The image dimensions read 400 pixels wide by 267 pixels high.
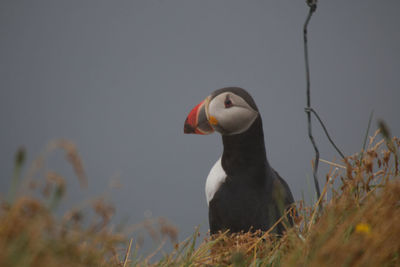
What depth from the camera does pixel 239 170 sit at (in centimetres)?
149

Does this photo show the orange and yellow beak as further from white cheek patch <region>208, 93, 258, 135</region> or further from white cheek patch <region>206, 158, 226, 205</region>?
white cheek patch <region>206, 158, 226, 205</region>

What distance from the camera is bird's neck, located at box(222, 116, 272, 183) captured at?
1.48 meters

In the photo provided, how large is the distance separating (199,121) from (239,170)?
0.33 meters

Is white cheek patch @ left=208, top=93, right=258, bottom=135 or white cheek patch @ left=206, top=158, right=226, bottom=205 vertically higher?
white cheek patch @ left=208, top=93, right=258, bottom=135

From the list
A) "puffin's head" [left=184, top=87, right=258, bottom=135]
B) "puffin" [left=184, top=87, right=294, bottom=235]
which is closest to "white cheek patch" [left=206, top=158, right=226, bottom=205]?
"puffin" [left=184, top=87, right=294, bottom=235]

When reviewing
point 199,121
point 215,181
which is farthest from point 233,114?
point 215,181

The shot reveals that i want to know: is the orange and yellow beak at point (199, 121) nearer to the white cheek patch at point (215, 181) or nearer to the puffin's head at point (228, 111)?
the puffin's head at point (228, 111)

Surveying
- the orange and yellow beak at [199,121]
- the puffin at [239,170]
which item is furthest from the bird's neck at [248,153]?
the orange and yellow beak at [199,121]

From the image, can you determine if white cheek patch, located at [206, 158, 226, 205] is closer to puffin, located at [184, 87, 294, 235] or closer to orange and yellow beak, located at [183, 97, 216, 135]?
puffin, located at [184, 87, 294, 235]

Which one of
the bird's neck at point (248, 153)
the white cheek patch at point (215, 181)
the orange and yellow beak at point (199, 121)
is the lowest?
the white cheek patch at point (215, 181)

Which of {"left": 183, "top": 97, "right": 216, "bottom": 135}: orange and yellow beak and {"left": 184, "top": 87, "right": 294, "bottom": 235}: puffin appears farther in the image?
{"left": 183, "top": 97, "right": 216, "bottom": 135}: orange and yellow beak

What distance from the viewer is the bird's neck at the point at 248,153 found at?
4.86 feet

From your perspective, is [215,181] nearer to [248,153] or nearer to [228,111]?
[248,153]

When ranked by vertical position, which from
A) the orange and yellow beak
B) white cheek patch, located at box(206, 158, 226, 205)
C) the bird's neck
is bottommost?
white cheek patch, located at box(206, 158, 226, 205)
